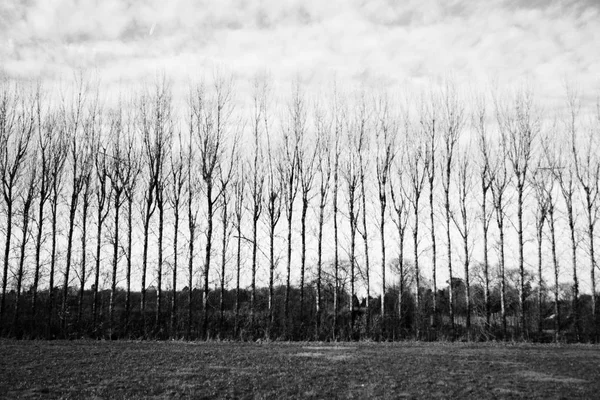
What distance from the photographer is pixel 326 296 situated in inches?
1224

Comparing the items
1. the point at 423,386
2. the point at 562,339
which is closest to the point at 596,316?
the point at 562,339

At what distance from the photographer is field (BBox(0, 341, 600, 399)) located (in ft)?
28.7

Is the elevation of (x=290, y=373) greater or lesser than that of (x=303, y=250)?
lesser

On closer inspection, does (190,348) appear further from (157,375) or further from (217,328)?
(217,328)

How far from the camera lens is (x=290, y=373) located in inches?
410

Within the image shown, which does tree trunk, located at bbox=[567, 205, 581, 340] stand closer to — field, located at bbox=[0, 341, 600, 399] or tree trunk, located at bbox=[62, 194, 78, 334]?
field, located at bbox=[0, 341, 600, 399]

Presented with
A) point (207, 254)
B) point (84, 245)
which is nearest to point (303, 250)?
point (207, 254)

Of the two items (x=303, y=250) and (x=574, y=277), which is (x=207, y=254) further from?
(x=574, y=277)

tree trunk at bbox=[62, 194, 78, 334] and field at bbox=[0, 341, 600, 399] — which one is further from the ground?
tree trunk at bbox=[62, 194, 78, 334]

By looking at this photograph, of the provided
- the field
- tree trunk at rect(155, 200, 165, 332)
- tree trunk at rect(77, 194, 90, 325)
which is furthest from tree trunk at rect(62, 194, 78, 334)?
the field

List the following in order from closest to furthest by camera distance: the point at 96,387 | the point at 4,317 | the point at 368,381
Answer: the point at 96,387
the point at 368,381
the point at 4,317

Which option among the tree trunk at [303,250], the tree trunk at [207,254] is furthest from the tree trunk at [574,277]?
the tree trunk at [207,254]

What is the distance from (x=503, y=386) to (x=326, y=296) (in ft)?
72.4

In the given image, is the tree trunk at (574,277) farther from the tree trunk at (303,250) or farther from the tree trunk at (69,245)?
the tree trunk at (69,245)
